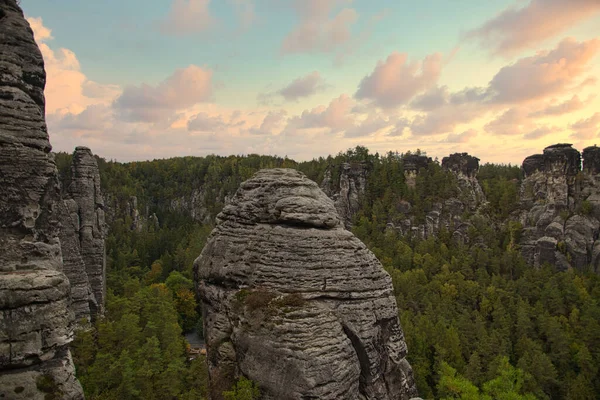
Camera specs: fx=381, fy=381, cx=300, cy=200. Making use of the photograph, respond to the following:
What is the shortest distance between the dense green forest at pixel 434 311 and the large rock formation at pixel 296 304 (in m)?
1.98

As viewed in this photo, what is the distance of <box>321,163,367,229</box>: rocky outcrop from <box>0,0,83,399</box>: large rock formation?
87894mm

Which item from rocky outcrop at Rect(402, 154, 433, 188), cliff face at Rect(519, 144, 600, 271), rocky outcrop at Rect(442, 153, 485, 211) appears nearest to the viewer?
cliff face at Rect(519, 144, 600, 271)

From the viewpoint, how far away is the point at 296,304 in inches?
598

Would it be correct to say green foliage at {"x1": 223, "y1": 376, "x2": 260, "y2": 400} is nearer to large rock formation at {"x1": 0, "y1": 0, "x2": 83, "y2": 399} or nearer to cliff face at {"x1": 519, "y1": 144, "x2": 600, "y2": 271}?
large rock formation at {"x1": 0, "y1": 0, "x2": 83, "y2": 399}

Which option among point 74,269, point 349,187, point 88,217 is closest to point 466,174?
point 349,187

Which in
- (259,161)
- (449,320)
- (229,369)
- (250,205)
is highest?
(259,161)

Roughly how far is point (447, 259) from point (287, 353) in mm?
70056

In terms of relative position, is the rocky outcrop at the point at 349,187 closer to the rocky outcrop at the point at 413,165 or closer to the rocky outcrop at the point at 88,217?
the rocky outcrop at the point at 413,165

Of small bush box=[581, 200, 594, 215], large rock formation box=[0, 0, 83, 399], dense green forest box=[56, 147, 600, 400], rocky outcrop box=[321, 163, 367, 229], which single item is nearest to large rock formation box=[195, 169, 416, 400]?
dense green forest box=[56, 147, 600, 400]

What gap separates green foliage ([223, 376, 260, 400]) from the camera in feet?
47.7

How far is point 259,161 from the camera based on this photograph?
161625 millimetres

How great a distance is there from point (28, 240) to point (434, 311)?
52606 mm

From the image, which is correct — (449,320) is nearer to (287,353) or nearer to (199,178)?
(287,353)

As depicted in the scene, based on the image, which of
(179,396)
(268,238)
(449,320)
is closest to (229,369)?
(268,238)
